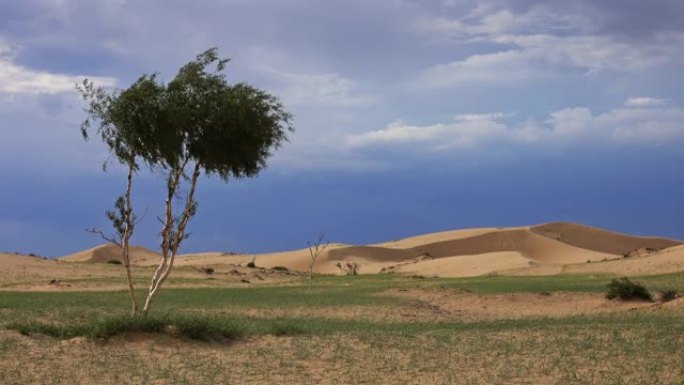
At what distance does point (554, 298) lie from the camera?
3362 centimetres

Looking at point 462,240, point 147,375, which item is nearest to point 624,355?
point 147,375

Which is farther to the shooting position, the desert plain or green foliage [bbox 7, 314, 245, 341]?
green foliage [bbox 7, 314, 245, 341]

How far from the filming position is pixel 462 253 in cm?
9875

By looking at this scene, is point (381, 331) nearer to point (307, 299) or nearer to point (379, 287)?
point (307, 299)

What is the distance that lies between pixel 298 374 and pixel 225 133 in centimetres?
859

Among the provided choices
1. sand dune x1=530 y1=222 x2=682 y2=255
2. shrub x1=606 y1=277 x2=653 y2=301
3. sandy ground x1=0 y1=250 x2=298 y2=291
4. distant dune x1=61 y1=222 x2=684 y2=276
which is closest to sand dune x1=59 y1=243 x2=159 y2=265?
distant dune x1=61 y1=222 x2=684 y2=276

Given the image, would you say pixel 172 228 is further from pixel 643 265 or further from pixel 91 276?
pixel 643 265

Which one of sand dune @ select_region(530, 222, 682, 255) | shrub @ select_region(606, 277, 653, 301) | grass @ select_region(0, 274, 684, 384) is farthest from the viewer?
sand dune @ select_region(530, 222, 682, 255)

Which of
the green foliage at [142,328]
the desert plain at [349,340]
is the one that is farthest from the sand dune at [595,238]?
the green foliage at [142,328]

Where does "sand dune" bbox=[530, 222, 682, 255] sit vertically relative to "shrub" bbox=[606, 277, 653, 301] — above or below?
above

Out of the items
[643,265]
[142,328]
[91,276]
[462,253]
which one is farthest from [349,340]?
[462,253]

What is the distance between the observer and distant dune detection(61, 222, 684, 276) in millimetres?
73562

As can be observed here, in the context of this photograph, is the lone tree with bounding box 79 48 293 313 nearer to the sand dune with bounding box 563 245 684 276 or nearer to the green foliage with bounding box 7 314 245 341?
the green foliage with bounding box 7 314 245 341

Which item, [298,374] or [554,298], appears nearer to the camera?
[298,374]
